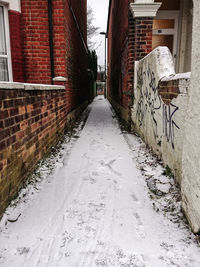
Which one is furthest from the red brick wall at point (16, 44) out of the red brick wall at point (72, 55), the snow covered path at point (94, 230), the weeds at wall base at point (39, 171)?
the snow covered path at point (94, 230)

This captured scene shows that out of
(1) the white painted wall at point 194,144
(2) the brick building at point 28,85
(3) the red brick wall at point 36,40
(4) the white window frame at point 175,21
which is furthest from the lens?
(4) the white window frame at point 175,21

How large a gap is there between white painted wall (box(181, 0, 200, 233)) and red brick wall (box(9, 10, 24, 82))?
4116 millimetres

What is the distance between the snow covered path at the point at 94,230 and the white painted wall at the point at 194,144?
0.72 feet

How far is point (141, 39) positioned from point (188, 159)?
4.14 metres

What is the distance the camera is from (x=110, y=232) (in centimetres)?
175

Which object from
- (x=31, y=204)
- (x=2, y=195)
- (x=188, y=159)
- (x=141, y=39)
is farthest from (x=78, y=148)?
(x=141, y=39)

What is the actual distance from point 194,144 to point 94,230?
3.75ft

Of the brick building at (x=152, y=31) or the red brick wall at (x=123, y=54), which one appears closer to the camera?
the brick building at (x=152, y=31)

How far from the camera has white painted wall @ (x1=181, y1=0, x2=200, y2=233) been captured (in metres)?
1.63

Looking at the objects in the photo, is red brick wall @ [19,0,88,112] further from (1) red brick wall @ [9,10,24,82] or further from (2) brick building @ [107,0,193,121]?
(2) brick building @ [107,0,193,121]

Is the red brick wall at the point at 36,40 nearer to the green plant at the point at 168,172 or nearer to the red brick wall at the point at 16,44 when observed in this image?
the red brick wall at the point at 16,44

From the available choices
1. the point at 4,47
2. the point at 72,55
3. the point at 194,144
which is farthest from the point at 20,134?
the point at 72,55

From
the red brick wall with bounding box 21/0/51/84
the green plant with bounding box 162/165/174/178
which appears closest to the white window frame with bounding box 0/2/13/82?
the red brick wall with bounding box 21/0/51/84

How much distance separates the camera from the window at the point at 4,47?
4.32 meters
